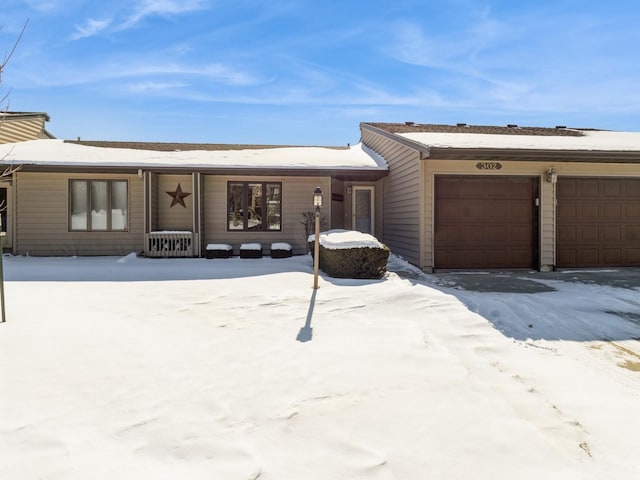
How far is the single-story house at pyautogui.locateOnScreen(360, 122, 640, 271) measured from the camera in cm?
842

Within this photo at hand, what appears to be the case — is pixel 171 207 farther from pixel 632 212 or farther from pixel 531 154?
pixel 632 212

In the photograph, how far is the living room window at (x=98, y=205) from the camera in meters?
10.7

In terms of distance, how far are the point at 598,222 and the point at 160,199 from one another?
38.4ft

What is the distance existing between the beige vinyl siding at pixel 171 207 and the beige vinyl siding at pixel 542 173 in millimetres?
6849

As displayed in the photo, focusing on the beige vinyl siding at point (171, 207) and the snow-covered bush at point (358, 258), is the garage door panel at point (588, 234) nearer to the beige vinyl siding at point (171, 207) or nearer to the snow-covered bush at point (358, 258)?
the snow-covered bush at point (358, 258)

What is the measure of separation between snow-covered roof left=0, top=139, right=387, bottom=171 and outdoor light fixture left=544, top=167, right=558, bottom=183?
406 cm

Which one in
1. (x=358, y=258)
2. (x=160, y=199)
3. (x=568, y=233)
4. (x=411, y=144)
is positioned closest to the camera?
(x=358, y=258)

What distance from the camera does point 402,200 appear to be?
9.86 m

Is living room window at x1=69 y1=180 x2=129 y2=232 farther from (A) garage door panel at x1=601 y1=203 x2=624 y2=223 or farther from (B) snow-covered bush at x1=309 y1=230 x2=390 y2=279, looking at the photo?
(A) garage door panel at x1=601 y1=203 x2=624 y2=223

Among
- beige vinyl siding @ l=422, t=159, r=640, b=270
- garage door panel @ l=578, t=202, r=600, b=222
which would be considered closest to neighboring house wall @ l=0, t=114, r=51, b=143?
beige vinyl siding @ l=422, t=159, r=640, b=270

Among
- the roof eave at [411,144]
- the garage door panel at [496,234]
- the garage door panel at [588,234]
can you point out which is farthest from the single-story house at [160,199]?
the garage door panel at [588,234]

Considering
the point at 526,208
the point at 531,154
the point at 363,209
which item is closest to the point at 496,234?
the point at 526,208

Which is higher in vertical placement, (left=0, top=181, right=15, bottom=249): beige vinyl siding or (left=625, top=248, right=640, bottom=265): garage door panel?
(left=0, top=181, right=15, bottom=249): beige vinyl siding

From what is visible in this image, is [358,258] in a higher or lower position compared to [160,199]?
lower
